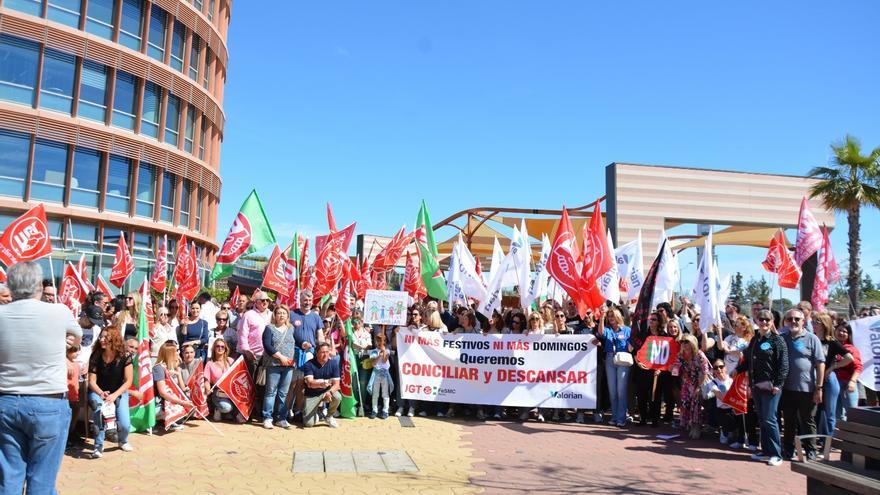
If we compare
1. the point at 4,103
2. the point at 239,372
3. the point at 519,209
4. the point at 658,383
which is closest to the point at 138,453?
the point at 239,372

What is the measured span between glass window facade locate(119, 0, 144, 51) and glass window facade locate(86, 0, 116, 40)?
0.41 m

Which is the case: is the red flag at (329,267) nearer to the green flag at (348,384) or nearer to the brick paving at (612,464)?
the green flag at (348,384)

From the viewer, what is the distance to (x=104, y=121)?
1110 inches

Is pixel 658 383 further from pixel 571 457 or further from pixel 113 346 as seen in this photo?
pixel 113 346

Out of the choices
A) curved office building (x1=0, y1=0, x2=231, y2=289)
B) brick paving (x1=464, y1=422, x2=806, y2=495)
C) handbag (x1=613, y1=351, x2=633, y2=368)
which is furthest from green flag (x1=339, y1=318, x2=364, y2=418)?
curved office building (x1=0, y1=0, x2=231, y2=289)

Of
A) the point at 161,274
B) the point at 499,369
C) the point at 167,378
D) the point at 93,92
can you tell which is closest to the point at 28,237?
the point at 167,378

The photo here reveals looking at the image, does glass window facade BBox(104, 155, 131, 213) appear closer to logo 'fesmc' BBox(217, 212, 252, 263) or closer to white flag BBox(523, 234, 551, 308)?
logo 'fesmc' BBox(217, 212, 252, 263)

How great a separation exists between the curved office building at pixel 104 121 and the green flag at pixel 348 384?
1918cm

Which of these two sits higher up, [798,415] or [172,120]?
[172,120]

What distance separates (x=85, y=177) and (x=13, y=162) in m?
2.73

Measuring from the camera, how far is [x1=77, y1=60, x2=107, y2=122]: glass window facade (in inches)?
1083

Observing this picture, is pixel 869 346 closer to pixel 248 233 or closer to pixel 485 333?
pixel 485 333

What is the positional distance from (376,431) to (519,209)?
78.9ft

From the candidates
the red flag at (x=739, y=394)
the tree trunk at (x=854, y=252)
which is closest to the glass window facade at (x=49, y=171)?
the red flag at (x=739, y=394)
